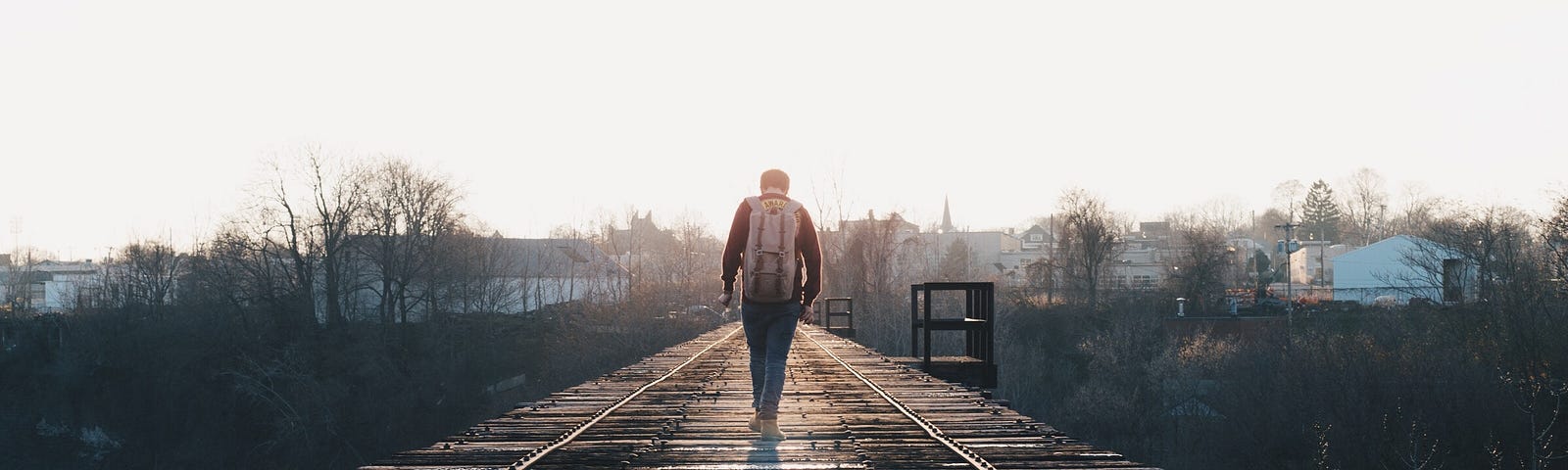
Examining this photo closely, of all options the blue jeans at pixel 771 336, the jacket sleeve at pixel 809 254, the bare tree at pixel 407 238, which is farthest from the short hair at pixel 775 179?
the bare tree at pixel 407 238

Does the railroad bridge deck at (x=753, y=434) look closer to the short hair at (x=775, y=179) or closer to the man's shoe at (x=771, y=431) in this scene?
the man's shoe at (x=771, y=431)

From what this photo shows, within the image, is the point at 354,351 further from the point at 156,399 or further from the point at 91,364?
the point at 91,364

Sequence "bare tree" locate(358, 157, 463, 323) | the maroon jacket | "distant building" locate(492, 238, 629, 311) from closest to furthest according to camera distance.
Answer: the maroon jacket → "bare tree" locate(358, 157, 463, 323) → "distant building" locate(492, 238, 629, 311)

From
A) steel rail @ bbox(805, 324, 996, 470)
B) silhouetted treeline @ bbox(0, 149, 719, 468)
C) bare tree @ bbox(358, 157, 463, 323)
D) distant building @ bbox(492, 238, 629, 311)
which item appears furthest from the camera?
distant building @ bbox(492, 238, 629, 311)

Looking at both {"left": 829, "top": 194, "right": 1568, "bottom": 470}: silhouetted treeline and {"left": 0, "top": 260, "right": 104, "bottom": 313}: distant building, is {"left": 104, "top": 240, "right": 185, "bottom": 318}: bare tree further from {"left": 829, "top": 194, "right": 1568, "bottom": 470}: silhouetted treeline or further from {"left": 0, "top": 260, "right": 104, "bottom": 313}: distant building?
{"left": 829, "top": 194, "right": 1568, "bottom": 470}: silhouetted treeline

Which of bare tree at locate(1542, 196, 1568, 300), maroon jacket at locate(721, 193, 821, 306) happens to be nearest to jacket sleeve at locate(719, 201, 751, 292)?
maroon jacket at locate(721, 193, 821, 306)

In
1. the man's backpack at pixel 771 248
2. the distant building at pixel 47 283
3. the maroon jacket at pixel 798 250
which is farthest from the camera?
the distant building at pixel 47 283

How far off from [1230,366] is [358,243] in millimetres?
41391

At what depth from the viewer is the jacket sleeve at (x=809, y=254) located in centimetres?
773

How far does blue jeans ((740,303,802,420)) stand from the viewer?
7762 mm

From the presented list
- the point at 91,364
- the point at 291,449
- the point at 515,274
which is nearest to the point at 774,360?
the point at 291,449

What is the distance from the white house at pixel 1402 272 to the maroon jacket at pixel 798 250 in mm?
45980

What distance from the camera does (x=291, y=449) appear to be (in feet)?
157

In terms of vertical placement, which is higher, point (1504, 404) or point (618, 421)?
point (618, 421)
